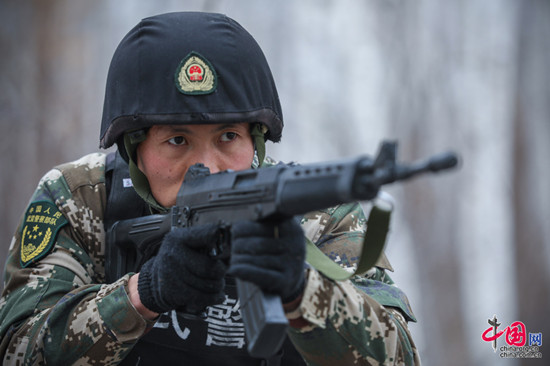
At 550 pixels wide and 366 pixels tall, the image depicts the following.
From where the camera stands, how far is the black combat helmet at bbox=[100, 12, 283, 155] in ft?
9.20

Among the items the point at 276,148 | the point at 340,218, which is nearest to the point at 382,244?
the point at 340,218

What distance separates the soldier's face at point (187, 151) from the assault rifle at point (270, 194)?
0.64 ft

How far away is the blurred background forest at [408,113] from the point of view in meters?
5.71

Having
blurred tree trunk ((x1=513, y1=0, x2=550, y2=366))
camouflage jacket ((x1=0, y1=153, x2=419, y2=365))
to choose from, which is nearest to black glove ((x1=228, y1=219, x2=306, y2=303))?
camouflage jacket ((x1=0, y1=153, x2=419, y2=365))

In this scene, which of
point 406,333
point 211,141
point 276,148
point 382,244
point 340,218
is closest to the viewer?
A: point 382,244

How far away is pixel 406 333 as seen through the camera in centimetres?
264

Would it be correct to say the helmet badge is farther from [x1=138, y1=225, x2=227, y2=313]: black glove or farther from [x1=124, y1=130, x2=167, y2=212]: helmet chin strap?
[x1=138, y1=225, x2=227, y2=313]: black glove

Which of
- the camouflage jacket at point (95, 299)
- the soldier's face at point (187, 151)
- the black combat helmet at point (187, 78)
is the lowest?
the camouflage jacket at point (95, 299)

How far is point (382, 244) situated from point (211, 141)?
3.03 ft

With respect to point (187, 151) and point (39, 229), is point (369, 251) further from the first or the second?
point (39, 229)

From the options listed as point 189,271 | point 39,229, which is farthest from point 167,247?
point 39,229

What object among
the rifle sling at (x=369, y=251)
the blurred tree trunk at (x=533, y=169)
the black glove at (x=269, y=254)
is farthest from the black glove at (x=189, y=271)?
the blurred tree trunk at (x=533, y=169)

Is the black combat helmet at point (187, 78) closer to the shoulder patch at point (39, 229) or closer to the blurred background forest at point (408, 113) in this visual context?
the shoulder patch at point (39, 229)

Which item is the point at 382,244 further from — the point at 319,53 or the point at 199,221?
the point at 319,53
